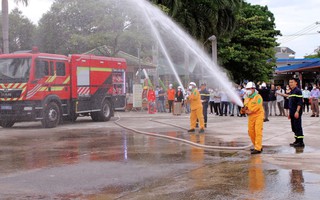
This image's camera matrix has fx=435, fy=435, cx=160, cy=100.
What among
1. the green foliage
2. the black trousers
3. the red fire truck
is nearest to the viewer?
the black trousers

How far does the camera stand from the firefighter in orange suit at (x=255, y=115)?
9664mm

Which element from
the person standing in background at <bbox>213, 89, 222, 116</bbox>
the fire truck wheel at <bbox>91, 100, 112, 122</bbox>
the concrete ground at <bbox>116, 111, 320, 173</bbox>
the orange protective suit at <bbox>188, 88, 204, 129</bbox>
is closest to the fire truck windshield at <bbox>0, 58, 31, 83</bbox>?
the fire truck wheel at <bbox>91, 100, 112, 122</bbox>

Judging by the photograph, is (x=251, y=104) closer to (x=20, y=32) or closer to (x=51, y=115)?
(x=51, y=115)

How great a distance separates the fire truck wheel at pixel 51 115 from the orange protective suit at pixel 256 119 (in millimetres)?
8932

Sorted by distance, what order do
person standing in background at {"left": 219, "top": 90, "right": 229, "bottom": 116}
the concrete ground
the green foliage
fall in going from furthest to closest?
the green foliage
person standing in background at {"left": 219, "top": 90, "right": 229, "bottom": 116}
the concrete ground

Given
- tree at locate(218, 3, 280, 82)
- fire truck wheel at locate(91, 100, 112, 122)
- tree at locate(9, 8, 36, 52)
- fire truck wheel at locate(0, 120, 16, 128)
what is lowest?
fire truck wheel at locate(0, 120, 16, 128)

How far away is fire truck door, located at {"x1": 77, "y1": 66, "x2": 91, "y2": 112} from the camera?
18.0 m

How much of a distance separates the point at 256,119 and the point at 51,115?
30.4ft

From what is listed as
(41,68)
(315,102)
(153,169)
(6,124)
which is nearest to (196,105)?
(153,169)

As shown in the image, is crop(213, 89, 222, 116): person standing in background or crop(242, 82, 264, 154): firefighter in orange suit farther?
crop(213, 89, 222, 116): person standing in background

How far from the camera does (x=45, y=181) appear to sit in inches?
283

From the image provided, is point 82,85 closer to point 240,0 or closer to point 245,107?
point 245,107

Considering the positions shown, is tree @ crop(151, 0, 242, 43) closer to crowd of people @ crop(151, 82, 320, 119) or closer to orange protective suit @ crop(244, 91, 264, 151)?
crowd of people @ crop(151, 82, 320, 119)

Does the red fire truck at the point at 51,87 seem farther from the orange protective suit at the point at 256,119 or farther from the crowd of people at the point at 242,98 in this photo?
the orange protective suit at the point at 256,119
